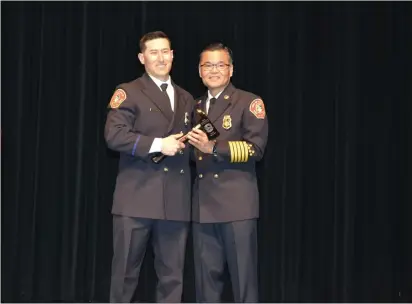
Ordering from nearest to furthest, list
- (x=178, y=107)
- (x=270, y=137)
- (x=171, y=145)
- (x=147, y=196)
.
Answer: (x=171, y=145) → (x=147, y=196) → (x=178, y=107) → (x=270, y=137)

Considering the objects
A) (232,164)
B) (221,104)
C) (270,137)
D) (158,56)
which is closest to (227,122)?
(221,104)

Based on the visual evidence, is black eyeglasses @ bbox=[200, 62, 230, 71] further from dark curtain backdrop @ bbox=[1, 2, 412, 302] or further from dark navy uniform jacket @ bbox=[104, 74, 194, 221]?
dark curtain backdrop @ bbox=[1, 2, 412, 302]

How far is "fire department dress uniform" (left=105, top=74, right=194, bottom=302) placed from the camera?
2955 millimetres

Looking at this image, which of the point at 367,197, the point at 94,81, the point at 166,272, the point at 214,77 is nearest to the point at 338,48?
the point at 367,197

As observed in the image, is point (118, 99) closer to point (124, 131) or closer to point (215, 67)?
point (124, 131)

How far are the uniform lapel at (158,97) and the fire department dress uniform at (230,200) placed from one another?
0.72ft

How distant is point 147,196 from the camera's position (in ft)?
9.71

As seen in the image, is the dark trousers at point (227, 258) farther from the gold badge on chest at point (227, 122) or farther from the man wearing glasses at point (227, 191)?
the gold badge on chest at point (227, 122)

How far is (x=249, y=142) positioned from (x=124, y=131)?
614 mm

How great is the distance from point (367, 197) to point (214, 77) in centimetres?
157

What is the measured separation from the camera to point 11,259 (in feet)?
12.7

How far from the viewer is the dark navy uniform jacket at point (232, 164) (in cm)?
303

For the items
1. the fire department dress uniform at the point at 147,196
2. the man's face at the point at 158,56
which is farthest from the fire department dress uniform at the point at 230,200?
the man's face at the point at 158,56

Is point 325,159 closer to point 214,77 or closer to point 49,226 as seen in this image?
point 214,77
